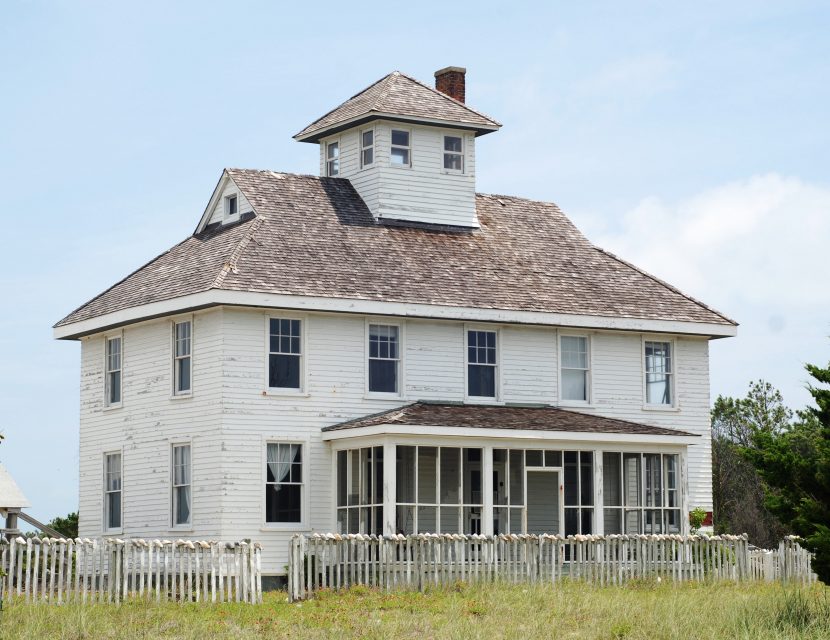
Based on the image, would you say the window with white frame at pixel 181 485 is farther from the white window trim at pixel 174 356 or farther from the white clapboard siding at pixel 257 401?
the white window trim at pixel 174 356

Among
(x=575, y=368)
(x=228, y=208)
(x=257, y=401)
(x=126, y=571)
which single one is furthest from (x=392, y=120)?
(x=126, y=571)

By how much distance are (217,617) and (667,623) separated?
7526mm

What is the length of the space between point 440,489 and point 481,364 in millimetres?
3535

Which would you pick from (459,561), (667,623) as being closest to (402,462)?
(459,561)

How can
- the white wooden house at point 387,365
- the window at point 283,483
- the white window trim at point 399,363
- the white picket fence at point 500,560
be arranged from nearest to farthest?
the white picket fence at point 500,560 < the white wooden house at point 387,365 < the window at point 283,483 < the white window trim at point 399,363

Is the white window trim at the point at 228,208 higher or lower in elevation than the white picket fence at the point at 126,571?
higher

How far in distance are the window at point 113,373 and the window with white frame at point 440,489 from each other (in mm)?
7661

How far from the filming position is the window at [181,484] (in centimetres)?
3494

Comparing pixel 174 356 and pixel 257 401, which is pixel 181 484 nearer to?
pixel 257 401

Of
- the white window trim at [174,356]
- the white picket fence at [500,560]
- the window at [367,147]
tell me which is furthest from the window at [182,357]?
the window at [367,147]

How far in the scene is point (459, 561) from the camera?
3002 cm

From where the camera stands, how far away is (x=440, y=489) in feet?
117

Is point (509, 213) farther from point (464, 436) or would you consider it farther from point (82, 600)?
point (82, 600)

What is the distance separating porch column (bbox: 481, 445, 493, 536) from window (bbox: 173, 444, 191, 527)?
22.7 feet
